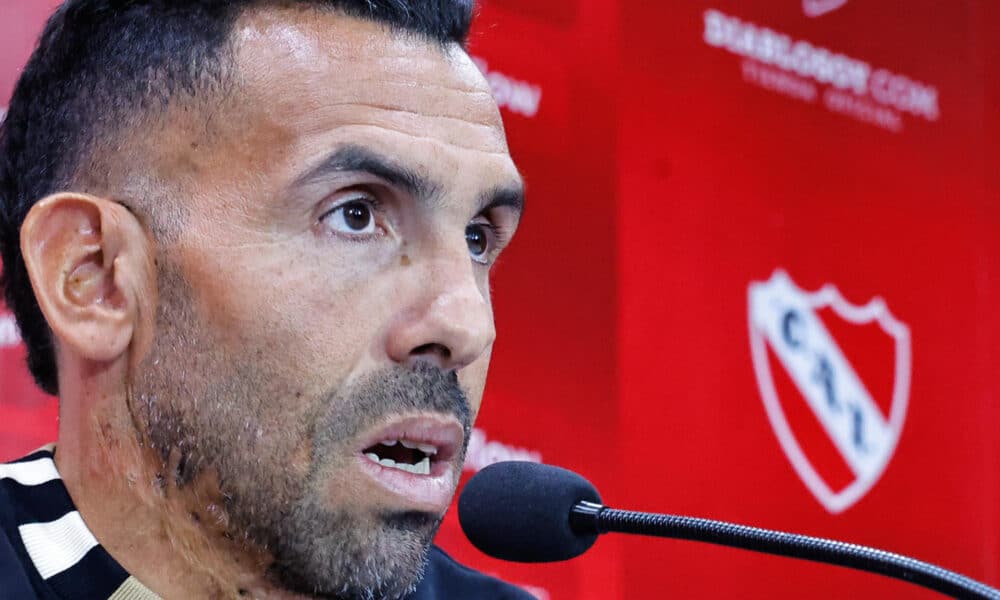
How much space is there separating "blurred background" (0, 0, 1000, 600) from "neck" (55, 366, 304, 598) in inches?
16.5

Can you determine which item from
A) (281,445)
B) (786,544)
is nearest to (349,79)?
(281,445)

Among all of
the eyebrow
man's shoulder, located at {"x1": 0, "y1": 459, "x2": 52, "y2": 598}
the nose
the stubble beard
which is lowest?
man's shoulder, located at {"x1": 0, "y1": 459, "x2": 52, "y2": 598}

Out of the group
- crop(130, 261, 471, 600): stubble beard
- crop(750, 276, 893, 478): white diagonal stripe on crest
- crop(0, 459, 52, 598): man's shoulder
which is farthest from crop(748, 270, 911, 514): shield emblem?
crop(0, 459, 52, 598): man's shoulder

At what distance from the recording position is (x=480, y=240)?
4.47ft

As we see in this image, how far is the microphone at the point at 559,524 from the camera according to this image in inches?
39.9

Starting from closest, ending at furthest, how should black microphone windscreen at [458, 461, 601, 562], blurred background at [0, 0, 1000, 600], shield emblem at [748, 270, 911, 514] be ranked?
black microphone windscreen at [458, 461, 601, 562] < blurred background at [0, 0, 1000, 600] < shield emblem at [748, 270, 911, 514]

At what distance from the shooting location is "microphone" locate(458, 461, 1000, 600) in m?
1.01

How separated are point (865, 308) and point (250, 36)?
5.22ft

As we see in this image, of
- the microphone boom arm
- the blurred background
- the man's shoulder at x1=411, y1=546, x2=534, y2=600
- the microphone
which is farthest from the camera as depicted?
the blurred background

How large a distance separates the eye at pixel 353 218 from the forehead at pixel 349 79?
0.07 m

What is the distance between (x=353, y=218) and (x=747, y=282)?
123 cm

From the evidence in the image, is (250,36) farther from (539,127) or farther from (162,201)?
(539,127)

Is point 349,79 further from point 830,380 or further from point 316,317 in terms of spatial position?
point 830,380

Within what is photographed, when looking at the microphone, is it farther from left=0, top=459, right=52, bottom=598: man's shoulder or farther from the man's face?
left=0, top=459, right=52, bottom=598: man's shoulder
